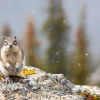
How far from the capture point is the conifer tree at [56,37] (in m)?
43.7

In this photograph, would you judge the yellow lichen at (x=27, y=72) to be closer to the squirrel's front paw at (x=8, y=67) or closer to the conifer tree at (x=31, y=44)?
the squirrel's front paw at (x=8, y=67)

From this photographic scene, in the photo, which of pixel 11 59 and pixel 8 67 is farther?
pixel 11 59

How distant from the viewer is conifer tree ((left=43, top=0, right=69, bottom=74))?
143 feet

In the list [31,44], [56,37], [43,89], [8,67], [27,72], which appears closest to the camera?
[43,89]

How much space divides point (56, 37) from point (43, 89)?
114 ft

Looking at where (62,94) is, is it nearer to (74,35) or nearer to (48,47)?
(48,47)

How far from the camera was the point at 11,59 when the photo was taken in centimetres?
1174

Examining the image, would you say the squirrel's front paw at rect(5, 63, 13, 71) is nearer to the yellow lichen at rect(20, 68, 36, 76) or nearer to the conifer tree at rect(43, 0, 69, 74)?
the yellow lichen at rect(20, 68, 36, 76)

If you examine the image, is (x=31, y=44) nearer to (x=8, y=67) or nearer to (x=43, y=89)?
(x=8, y=67)

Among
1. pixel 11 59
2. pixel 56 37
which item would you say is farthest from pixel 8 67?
pixel 56 37

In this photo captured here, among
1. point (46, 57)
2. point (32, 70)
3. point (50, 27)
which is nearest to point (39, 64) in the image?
point (46, 57)

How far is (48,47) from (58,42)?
1.23 meters

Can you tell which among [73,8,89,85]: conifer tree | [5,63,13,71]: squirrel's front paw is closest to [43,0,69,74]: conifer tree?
[73,8,89,85]: conifer tree

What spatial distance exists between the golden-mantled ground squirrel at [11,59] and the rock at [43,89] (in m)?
0.20
